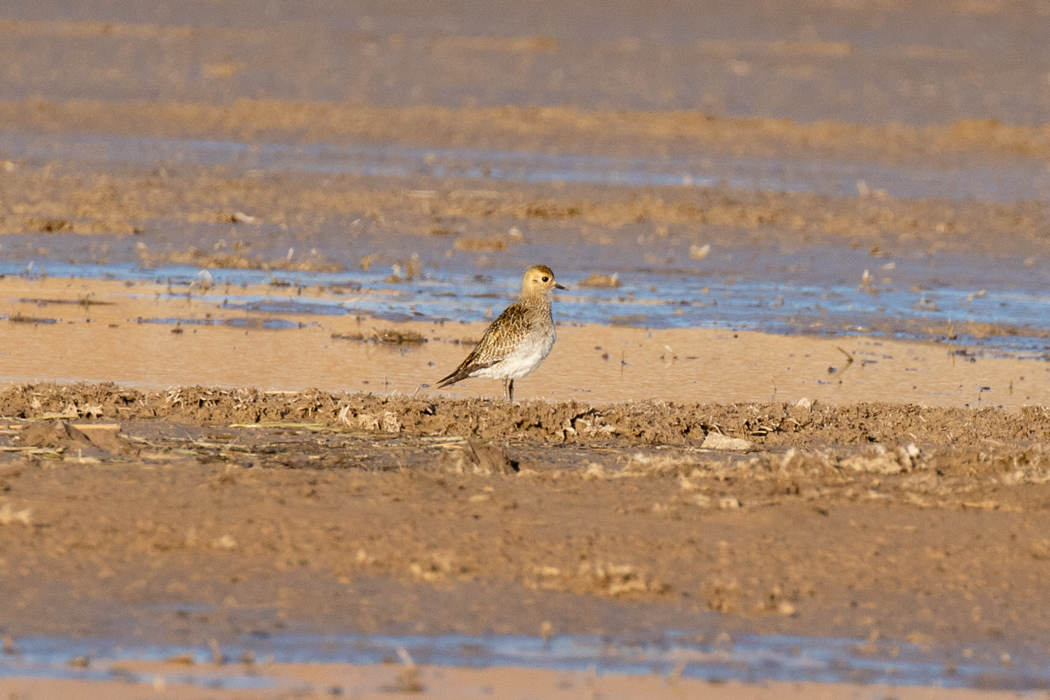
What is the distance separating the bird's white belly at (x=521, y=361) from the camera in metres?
9.66

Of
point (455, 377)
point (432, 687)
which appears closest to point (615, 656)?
point (432, 687)

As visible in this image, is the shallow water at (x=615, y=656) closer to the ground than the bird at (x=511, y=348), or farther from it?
closer to the ground

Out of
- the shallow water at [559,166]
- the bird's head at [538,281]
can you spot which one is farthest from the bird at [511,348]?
the shallow water at [559,166]

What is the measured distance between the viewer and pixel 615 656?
18.8 ft

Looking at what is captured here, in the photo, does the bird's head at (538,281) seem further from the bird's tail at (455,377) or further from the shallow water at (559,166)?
the shallow water at (559,166)

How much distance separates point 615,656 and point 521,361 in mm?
4063

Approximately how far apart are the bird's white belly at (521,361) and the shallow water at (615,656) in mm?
3851

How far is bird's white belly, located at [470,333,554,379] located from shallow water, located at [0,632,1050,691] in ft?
12.6

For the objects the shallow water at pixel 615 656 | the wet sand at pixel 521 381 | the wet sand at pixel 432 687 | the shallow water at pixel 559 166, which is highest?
the shallow water at pixel 559 166

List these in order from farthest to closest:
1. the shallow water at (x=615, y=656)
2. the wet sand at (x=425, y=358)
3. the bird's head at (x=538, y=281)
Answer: the wet sand at (x=425, y=358) < the bird's head at (x=538, y=281) < the shallow water at (x=615, y=656)

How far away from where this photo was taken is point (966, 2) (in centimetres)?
4331

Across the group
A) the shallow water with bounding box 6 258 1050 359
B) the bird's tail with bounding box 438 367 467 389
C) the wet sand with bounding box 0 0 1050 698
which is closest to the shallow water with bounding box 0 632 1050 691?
the wet sand with bounding box 0 0 1050 698

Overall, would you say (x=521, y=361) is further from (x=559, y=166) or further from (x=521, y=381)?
(x=559, y=166)

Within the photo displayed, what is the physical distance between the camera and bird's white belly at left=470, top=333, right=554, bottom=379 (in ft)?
31.7
